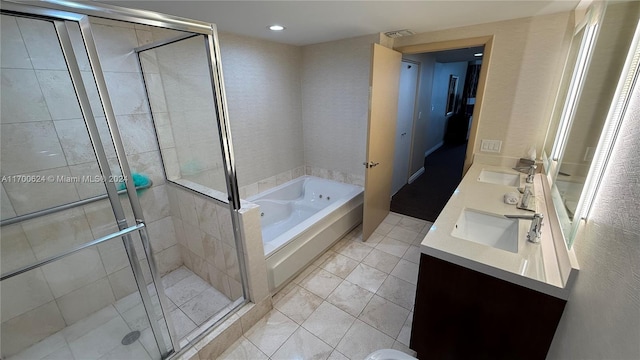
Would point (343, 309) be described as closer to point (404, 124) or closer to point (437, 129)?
point (404, 124)

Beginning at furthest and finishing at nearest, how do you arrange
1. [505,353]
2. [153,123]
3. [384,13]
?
[153,123] < [384,13] < [505,353]

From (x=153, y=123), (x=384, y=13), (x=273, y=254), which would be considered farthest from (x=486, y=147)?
(x=153, y=123)

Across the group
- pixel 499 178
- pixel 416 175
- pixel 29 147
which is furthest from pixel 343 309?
pixel 416 175

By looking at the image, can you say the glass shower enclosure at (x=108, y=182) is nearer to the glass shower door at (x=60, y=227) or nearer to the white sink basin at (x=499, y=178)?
the glass shower door at (x=60, y=227)

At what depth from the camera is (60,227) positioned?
1.61m

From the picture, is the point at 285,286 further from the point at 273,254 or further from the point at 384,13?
the point at 384,13

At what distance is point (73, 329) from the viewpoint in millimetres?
1646

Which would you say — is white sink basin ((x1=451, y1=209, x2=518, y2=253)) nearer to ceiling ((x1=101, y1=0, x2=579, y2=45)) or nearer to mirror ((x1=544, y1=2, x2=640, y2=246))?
mirror ((x1=544, y1=2, x2=640, y2=246))

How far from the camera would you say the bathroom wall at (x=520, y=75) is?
6.38 ft

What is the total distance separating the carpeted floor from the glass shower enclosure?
242 centimetres

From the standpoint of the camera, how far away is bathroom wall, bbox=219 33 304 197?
2447 mm

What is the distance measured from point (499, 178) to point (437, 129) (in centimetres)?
425

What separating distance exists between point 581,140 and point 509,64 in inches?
51.1

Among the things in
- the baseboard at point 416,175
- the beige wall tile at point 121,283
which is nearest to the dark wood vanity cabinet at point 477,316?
the beige wall tile at point 121,283
